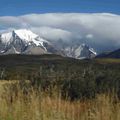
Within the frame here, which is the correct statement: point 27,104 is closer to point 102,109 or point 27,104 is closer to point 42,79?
point 102,109

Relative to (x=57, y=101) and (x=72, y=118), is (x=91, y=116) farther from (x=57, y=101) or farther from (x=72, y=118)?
(x=57, y=101)

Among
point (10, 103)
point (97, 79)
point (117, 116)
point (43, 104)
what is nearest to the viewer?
point (117, 116)

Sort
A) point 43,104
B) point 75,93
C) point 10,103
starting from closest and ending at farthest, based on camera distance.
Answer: point 43,104, point 10,103, point 75,93

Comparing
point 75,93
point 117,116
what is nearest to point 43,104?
point 117,116

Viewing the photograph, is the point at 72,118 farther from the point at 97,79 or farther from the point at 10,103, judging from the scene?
the point at 97,79

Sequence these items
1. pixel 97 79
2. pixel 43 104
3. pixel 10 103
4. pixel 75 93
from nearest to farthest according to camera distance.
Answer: pixel 43 104 → pixel 10 103 → pixel 75 93 → pixel 97 79

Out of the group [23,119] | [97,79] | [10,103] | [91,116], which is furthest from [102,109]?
[97,79]

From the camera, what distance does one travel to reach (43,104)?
12766mm

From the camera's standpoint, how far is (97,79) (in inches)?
954

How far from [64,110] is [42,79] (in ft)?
39.0

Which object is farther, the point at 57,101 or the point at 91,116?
the point at 57,101

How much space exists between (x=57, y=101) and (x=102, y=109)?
4.89 ft

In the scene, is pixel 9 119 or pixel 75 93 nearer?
pixel 9 119

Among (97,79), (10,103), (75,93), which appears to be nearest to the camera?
(10,103)
